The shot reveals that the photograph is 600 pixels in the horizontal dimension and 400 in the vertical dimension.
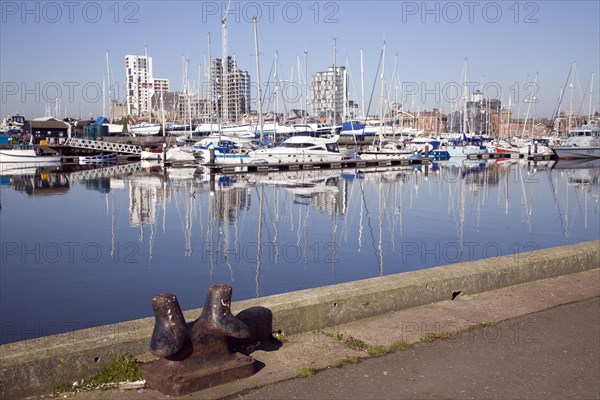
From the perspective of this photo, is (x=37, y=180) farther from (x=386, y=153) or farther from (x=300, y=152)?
(x=386, y=153)

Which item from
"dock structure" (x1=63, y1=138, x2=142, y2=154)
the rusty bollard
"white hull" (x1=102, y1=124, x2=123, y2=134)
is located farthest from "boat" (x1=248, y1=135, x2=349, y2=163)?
"white hull" (x1=102, y1=124, x2=123, y2=134)

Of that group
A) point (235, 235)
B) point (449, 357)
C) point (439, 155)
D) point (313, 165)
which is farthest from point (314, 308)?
point (439, 155)

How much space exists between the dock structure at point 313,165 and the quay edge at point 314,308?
49.9m

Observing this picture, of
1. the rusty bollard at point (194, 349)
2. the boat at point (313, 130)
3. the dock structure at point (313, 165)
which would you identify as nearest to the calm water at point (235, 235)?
the rusty bollard at point (194, 349)

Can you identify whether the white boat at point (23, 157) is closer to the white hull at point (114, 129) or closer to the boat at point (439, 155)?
the white hull at point (114, 129)

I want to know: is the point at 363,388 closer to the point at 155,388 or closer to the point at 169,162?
the point at 155,388

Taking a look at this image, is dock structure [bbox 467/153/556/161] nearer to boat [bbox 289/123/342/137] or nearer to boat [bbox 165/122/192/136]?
boat [bbox 289/123/342/137]

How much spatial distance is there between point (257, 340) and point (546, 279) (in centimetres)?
453

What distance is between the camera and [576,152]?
268 ft

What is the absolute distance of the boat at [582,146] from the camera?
3174 inches

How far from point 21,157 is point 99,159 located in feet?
31.2

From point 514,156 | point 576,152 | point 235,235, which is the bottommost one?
point 514,156

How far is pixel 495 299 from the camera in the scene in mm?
7938

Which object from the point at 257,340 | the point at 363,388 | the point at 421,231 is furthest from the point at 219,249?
the point at 363,388
